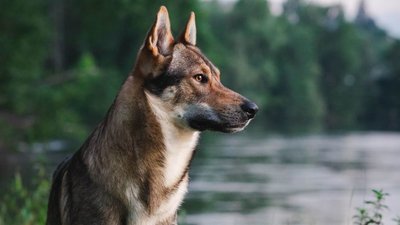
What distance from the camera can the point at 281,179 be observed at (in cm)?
2988

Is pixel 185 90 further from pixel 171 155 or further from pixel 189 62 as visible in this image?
pixel 171 155

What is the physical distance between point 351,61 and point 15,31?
2867 inches

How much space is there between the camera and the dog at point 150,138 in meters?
5.11

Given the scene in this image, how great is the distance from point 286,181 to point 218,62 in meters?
39.9

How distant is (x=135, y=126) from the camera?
17.1 feet

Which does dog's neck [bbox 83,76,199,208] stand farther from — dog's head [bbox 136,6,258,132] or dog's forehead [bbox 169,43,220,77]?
dog's forehead [bbox 169,43,220,77]

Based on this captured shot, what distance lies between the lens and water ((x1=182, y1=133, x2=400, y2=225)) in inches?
867

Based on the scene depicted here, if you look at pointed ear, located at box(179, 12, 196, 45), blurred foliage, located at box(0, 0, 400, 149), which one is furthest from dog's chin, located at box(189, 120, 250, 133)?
blurred foliage, located at box(0, 0, 400, 149)

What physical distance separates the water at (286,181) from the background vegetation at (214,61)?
5.52 metres

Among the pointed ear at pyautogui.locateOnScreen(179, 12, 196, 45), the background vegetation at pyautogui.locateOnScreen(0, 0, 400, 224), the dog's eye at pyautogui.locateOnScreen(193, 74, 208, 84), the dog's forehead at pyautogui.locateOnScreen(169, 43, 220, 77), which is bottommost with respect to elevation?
the dog's eye at pyautogui.locateOnScreen(193, 74, 208, 84)

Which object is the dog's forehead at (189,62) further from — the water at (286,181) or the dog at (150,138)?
the water at (286,181)

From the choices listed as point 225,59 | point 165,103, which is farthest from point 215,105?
point 225,59

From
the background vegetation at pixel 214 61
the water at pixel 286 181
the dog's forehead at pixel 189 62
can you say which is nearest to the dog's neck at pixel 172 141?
the dog's forehead at pixel 189 62

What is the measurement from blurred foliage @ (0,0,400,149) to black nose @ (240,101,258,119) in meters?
23.9
